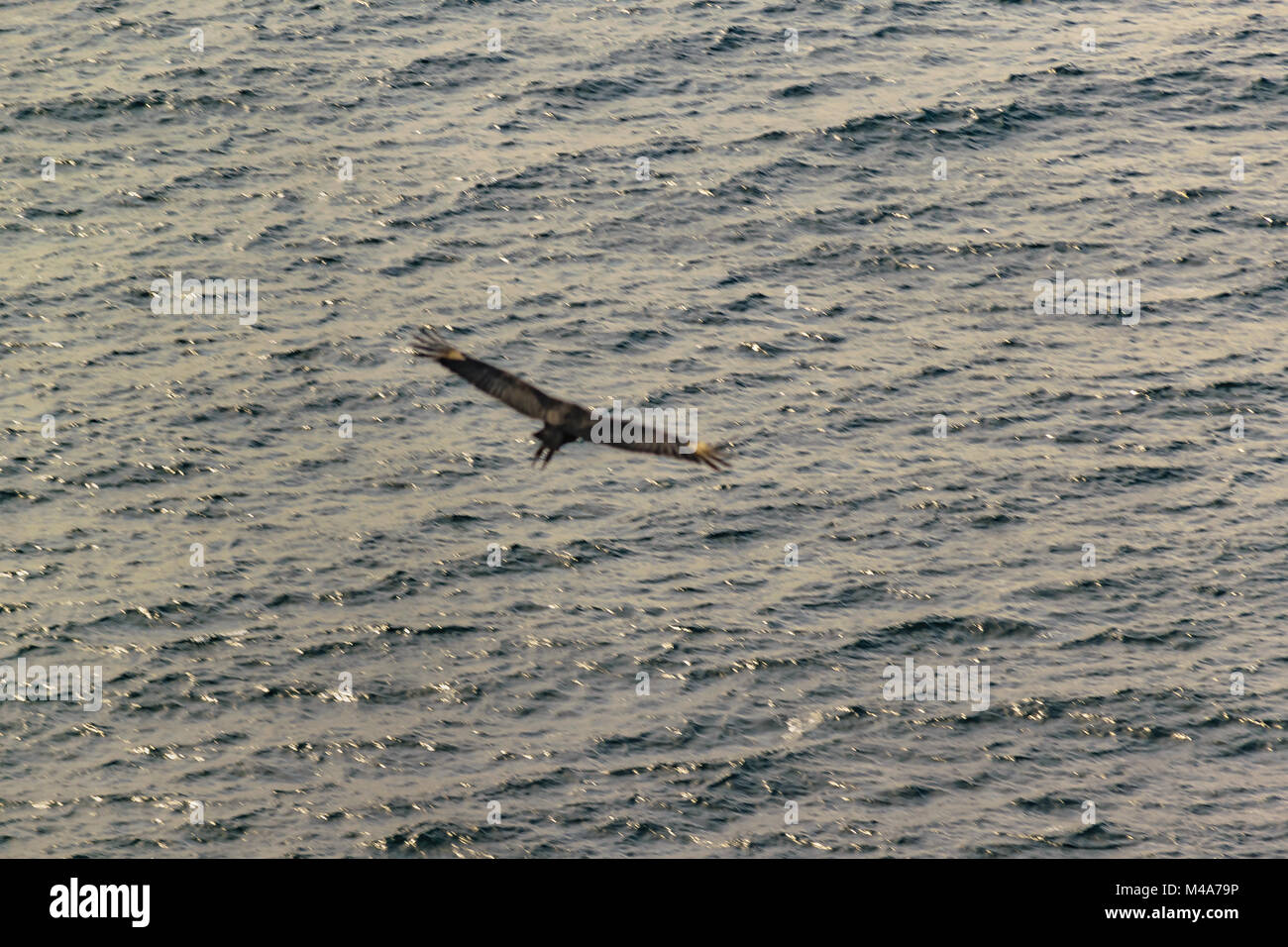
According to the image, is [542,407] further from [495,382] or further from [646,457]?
[646,457]

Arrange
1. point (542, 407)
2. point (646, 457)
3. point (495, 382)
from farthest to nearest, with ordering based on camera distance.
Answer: point (646, 457) < point (542, 407) < point (495, 382)

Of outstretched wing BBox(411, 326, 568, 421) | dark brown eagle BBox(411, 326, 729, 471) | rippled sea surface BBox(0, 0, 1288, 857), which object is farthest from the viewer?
rippled sea surface BBox(0, 0, 1288, 857)

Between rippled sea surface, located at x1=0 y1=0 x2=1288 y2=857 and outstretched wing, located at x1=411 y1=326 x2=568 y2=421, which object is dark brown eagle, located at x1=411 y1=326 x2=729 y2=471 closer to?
outstretched wing, located at x1=411 y1=326 x2=568 y2=421

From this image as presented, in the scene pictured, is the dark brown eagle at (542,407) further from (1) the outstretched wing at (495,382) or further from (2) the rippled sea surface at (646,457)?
(2) the rippled sea surface at (646,457)

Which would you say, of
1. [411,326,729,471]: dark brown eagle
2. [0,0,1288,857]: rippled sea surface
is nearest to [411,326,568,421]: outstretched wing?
[411,326,729,471]: dark brown eagle

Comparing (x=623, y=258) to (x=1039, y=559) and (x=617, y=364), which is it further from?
(x=1039, y=559)

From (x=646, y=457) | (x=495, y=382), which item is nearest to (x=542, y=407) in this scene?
(x=495, y=382)
